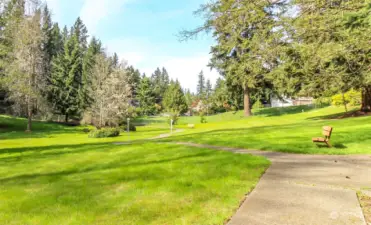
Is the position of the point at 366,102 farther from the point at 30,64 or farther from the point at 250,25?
the point at 30,64

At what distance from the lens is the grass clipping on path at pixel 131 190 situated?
3725mm

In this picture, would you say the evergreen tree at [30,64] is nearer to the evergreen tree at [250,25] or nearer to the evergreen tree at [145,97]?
the evergreen tree at [250,25]

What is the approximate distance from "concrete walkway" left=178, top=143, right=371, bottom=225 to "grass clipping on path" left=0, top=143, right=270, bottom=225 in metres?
0.29

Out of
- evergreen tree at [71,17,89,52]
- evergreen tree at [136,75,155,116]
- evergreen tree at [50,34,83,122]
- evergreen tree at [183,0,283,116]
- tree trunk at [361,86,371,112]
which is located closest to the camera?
evergreen tree at [183,0,283,116]

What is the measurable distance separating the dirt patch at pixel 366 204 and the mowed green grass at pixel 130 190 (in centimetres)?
169

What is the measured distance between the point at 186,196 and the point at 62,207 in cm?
197

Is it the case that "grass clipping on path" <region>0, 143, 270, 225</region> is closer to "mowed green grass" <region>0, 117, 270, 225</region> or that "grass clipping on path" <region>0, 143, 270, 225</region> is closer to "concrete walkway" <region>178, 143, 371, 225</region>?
"mowed green grass" <region>0, 117, 270, 225</region>

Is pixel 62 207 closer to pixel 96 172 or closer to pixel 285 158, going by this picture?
pixel 96 172

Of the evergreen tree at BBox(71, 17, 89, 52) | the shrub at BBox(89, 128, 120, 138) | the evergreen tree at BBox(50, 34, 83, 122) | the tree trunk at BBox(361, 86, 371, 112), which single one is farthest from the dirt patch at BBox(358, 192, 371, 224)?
the evergreen tree at BBox(71, 17, 89, 52)

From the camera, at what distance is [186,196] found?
4.37m

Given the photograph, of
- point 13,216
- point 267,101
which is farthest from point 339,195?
point 267,101

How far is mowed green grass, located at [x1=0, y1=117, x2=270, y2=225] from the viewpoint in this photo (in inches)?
147

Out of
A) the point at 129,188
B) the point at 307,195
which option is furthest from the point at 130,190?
the point at 307,195

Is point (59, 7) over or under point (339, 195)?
over
